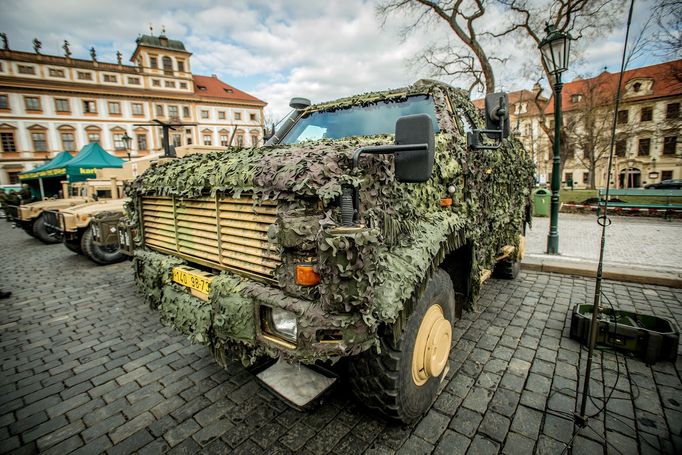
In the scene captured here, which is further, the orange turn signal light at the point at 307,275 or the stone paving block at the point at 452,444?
the stone paving block at the point at 452,444

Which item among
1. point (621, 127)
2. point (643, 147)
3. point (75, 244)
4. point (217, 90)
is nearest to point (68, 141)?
point (217, 90)

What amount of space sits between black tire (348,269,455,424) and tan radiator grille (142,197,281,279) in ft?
2.78

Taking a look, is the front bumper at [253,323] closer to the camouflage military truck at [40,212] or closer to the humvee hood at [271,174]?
the humvee hood at [271,174]

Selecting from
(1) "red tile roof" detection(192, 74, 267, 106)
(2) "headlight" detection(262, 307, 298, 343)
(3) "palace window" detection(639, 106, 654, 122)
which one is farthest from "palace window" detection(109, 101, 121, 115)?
(3) "palace window" detection(639, 106, 654, 122)

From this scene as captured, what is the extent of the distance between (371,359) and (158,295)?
6.67 ft

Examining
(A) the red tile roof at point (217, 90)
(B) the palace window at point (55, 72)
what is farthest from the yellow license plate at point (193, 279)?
(A) the red tile roof at point (217, 90)

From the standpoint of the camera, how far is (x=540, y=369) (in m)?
2.92

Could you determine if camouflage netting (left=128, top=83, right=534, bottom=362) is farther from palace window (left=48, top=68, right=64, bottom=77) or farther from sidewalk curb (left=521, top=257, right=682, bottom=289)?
palace window (left=48, top=68, right=64, bottom=77)

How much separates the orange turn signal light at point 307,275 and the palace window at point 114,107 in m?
55.6

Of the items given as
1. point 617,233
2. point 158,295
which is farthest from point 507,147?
point 617,233

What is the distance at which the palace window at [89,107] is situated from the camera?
42688 millimetres

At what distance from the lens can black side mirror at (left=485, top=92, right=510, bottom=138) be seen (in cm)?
291

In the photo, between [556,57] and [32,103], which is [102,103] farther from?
[556,57]

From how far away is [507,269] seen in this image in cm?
534
